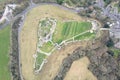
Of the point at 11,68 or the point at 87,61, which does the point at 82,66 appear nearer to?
the point at 87,61

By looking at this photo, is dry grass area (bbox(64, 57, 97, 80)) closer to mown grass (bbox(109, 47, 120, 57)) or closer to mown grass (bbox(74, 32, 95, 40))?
mown grass (bbox(74, 32, 95, 40))

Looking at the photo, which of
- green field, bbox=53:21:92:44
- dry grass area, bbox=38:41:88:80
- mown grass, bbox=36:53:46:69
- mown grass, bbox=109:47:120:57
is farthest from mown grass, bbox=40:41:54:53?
mown grass, bbox=109:47:120:57

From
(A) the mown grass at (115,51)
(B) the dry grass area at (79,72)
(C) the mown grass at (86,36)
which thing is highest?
(C) the mown grass at (86,36)

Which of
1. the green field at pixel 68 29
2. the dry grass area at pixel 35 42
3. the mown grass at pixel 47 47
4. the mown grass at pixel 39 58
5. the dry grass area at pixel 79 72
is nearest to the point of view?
the dry grass area at pixel 79 72

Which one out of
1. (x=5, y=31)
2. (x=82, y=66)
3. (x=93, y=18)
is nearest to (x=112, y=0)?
(x=93, y=18)

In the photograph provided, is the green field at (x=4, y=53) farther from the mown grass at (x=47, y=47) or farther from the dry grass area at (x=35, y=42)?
the mown grass at (x=47, y=47)

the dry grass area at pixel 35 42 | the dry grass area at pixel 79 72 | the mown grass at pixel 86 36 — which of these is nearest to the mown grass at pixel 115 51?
the mown grass at pixel 86 36
